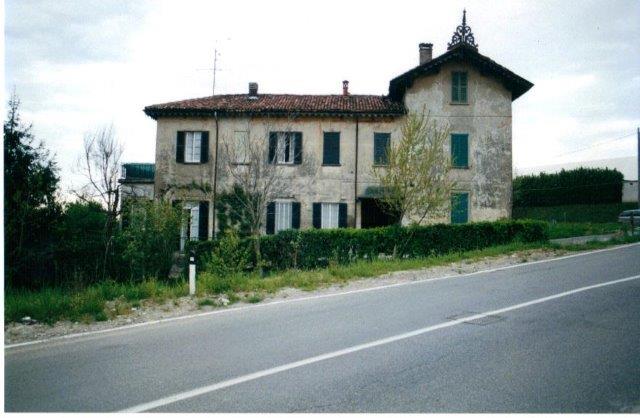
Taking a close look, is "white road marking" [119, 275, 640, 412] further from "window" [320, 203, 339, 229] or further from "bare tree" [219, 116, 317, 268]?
"window" [320, 203, 339, 229]

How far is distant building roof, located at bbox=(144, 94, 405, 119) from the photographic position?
19.8 metres

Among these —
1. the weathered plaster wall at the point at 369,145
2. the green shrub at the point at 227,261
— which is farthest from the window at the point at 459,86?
the green shrub at the point at 227,261

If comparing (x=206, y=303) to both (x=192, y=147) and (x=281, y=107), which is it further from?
(x=192, y=147)

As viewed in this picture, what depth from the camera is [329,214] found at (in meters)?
20.3

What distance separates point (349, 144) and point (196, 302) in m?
13.8

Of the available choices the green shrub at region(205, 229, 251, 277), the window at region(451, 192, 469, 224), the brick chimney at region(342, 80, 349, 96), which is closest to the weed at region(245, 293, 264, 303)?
the green shrub at region(205, 229, 251, 277)

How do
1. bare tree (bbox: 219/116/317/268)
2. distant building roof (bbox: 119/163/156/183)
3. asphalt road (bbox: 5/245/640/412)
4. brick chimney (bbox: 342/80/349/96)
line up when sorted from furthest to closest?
distant building roof (bbox: 119/163/156/183)
brick chimney (bbox: 342/80/349/96)
bare tree (bbox: 219/116/317/268)
asphalt road (bbox: 5/245/640/412)

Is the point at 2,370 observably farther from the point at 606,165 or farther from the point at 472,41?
the point at 606,165

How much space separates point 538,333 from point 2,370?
681 cm

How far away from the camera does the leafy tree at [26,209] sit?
13.2 m

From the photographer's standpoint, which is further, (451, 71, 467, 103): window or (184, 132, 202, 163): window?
(184, 132, 202, 163): window

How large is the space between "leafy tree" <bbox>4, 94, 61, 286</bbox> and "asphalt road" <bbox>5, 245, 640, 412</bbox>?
9.68 metres

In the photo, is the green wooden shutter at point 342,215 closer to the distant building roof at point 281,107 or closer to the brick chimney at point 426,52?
the distant building roof at point 281,107

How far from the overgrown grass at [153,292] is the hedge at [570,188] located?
2903 centimetres
